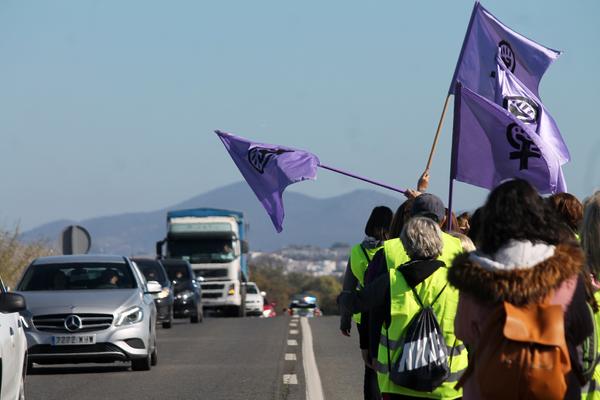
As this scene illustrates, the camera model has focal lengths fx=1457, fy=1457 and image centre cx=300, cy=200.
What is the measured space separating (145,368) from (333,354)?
12.0 ft

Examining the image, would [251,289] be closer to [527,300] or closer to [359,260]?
[359,260]

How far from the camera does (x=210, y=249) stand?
1747 inches

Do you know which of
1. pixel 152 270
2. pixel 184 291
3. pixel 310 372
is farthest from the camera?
pixel 184 291

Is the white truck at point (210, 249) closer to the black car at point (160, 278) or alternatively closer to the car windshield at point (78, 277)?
the black car at point (160, 278)

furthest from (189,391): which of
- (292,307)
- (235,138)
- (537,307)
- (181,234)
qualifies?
(292,307)

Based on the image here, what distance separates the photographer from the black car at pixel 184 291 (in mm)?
34500

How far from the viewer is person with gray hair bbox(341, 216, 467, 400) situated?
24.3 feet

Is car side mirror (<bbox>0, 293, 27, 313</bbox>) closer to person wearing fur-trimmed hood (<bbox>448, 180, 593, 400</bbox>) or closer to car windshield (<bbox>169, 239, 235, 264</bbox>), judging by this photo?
person wearing fur-trimmed hood (<bbox>448, 180, 593, 400</bbox>)

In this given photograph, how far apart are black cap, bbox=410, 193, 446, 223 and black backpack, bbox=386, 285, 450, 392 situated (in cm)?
124

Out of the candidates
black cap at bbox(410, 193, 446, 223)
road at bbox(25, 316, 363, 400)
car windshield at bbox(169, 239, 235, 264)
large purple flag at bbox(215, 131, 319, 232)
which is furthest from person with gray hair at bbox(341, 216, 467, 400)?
car windshield at bbox(169, 239, 235, 264)

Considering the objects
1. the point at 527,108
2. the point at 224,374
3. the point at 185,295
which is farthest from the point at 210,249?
the point at 527,108

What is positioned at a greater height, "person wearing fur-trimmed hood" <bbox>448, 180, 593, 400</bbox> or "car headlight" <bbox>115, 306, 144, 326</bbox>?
"person wearing fur-trimmed hood" <bbox>448, 180, 593, 400</bbox>

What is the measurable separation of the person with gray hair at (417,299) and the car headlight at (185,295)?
89.3 feet

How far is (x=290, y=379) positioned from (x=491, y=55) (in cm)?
442
